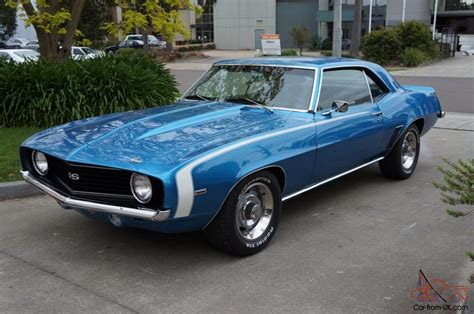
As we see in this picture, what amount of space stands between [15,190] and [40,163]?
1.79 meters

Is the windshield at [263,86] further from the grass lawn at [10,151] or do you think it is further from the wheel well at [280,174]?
the grass lawn at [10,151]

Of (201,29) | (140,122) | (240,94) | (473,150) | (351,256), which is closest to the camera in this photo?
(351,256)

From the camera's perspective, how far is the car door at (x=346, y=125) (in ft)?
15.8

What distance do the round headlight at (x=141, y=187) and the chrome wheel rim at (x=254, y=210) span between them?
76 cm

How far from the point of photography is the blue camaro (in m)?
3.59

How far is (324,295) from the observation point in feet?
11.7

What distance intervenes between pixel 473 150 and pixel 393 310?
5.60m

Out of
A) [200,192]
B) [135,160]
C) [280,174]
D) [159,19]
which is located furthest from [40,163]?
[159,19]

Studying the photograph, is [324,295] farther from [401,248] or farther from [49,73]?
[49,73]

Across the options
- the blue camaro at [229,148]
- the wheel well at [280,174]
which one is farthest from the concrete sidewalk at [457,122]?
the wheel well at [280,174]

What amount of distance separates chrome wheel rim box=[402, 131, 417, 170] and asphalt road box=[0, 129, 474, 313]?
3.06 feet

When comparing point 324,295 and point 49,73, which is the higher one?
point 49,73

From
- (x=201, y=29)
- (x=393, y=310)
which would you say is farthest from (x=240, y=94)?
(x=201, y=29)

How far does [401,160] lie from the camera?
20.7 feet
